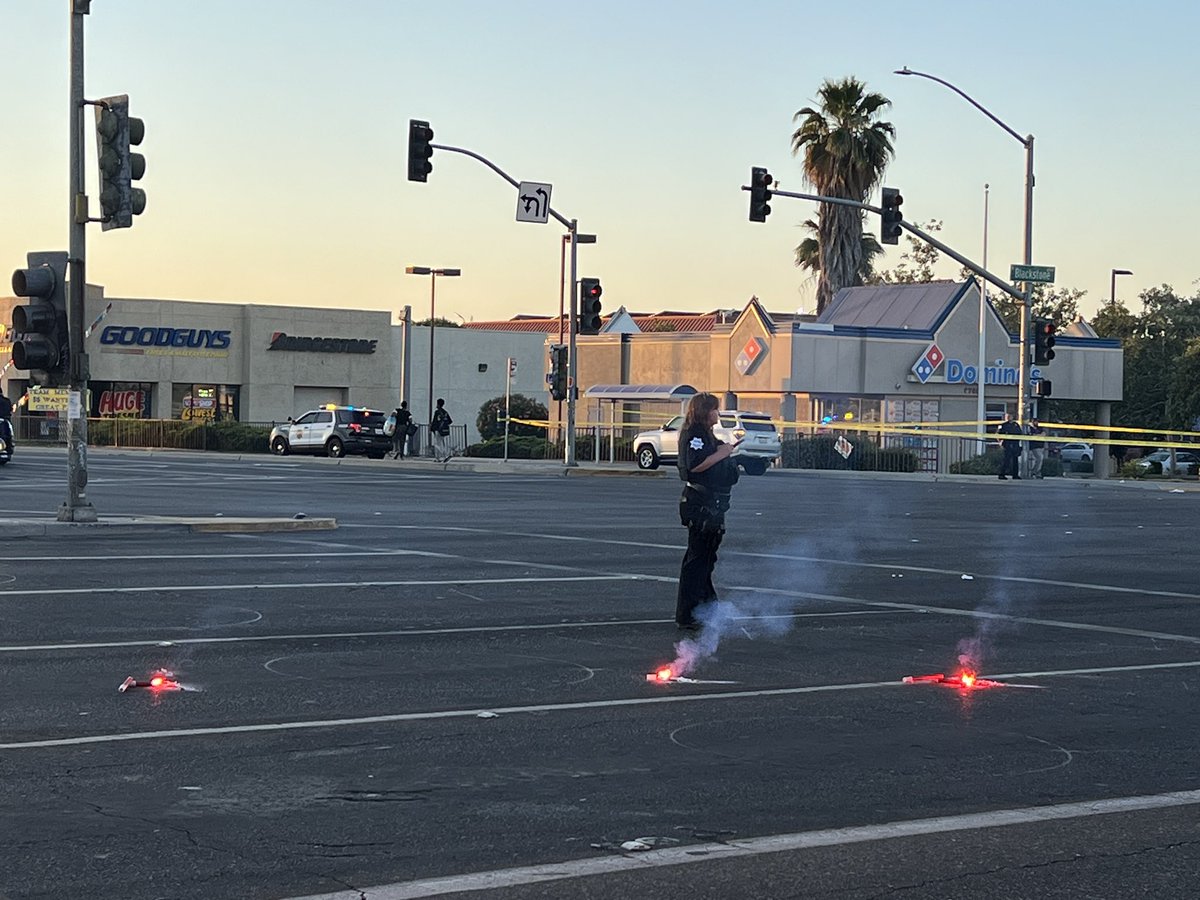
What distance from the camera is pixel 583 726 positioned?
360 inches

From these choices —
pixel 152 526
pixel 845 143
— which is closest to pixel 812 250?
pixel 845 143

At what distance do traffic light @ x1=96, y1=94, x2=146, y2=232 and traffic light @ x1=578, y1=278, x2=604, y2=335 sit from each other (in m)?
21.8

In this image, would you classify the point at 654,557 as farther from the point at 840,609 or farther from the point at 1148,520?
the point at 1148,520

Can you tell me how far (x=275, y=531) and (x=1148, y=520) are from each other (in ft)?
46.0

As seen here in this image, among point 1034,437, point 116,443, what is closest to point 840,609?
point 1034,437

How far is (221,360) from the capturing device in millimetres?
75312

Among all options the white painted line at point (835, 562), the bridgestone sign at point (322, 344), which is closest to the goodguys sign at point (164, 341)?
the bridgestone sign at point (322, 344)

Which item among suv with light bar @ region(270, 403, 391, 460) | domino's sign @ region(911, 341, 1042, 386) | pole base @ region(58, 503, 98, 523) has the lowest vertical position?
pole base @ region(58, 503, 98, 523)

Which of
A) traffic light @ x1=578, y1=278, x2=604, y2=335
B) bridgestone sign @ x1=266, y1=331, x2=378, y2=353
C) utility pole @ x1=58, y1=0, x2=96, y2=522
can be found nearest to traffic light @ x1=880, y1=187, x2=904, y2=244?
traffic light @ x1=578, y1=278, x2=604, y2=335

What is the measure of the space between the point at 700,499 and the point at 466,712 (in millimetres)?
4076

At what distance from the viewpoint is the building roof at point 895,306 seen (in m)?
59.5

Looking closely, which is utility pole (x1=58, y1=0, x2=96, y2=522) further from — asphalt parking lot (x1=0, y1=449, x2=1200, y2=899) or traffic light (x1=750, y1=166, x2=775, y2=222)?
traffic light (x1=750, y1=166, x2=775, y2=222)

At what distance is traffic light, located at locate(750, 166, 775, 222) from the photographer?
35219mm

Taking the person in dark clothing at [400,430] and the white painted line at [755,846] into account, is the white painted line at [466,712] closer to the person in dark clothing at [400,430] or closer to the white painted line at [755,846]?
the white painted line at [755,846]
